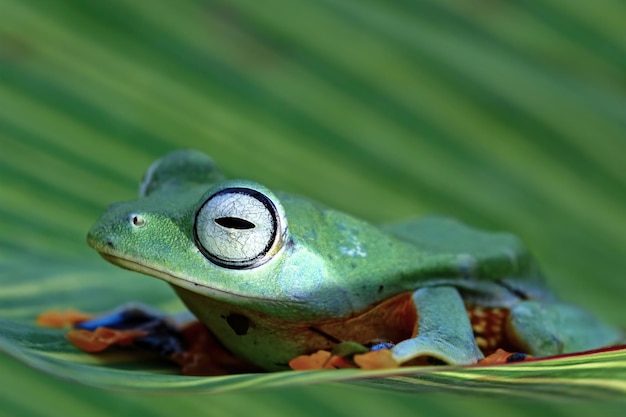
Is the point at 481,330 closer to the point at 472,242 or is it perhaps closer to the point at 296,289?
the point at 472,242

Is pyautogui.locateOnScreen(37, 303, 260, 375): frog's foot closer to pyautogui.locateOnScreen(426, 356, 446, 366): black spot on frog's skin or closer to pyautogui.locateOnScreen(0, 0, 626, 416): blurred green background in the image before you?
pyautogui.locateOnScreen(426, 356, 446, 366): black spot on frog's skin

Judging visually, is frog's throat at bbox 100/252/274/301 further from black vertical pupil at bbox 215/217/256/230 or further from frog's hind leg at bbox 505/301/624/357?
frog's hind leg at bbox 505/301/624/357

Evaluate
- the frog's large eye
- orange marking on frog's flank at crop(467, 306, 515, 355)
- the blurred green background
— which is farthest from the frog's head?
the blurred green background

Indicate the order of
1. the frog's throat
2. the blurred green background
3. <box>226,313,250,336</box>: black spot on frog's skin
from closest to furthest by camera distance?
the frog's throat < <box>226,313,250,336</box>: black spot on frog's skin < the blurred green background

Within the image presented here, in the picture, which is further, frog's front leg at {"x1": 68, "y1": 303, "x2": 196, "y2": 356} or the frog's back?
the frog's back

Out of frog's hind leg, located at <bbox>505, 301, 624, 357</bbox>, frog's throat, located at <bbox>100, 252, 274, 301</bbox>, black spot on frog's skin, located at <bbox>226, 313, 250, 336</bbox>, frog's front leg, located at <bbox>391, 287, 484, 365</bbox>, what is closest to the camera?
frog's front leg, located at <bbox>391, 287, 484, 365</bbox>

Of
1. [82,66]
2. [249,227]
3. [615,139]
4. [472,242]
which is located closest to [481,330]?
[472,242]

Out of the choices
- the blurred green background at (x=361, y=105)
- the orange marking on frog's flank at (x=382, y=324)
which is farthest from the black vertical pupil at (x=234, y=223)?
the blurred green background at (x=361, y=105)

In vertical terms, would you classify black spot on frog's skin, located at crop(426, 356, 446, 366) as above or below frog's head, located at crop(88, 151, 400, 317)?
below

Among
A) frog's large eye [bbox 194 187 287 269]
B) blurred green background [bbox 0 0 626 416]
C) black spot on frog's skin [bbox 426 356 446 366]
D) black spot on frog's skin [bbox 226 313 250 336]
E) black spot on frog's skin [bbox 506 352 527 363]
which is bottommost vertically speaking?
black spot on frog's skin [bbox 426 356 446 366]
